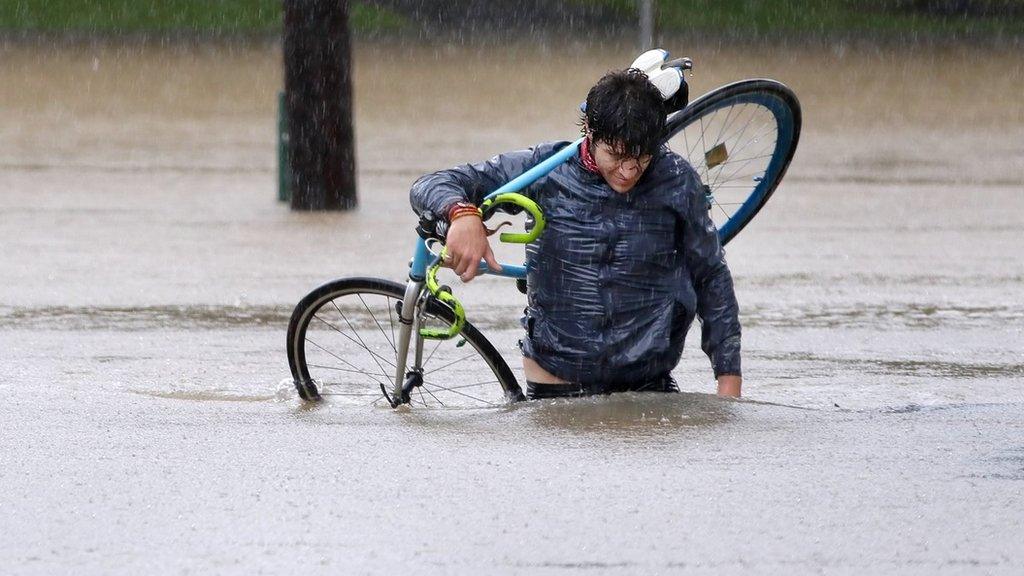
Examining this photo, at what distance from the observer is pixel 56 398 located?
20.4ft

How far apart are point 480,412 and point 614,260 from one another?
76 cm

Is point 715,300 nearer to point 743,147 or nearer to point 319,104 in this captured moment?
point 743,147

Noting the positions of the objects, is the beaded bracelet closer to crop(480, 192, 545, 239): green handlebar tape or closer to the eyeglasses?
crop(480, 192, 545, 239): green handlebar tape

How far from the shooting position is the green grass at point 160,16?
31281 mm

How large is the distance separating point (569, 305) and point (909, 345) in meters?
3.22

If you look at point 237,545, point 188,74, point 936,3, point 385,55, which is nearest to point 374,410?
point 237,545

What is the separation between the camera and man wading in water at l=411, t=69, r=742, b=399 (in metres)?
5.27

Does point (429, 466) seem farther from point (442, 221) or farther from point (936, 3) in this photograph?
point (936, 3)

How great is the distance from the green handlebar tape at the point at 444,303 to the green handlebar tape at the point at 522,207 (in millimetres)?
220

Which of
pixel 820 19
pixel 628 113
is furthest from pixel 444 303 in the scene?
pixel 820 19

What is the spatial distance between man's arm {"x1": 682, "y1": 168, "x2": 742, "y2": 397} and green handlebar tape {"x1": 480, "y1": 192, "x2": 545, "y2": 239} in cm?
45

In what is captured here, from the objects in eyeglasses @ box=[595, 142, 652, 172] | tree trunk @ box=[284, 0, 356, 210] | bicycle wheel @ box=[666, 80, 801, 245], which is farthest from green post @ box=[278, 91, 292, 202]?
eyeglasses @ box=[595, 142, 652, 172]

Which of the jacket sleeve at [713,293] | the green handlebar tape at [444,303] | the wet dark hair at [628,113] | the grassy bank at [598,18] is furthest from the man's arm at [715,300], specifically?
the grassy bank at [598,18]

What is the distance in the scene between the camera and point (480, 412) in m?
5.72
